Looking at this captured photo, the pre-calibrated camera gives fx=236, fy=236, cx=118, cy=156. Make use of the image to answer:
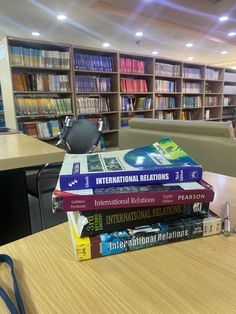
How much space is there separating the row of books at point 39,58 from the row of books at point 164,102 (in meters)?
2.02

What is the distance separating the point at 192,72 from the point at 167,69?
96 centimetres

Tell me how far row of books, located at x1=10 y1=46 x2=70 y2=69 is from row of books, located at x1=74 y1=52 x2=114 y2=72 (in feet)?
0.67

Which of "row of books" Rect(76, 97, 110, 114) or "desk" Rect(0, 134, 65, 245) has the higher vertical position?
"row of books" Rect(76, 97, 110, 114)

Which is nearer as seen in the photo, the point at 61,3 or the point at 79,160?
the point at 79,160

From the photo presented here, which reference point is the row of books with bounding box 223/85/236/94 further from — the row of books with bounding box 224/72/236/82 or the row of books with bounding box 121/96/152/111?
the row of books with bounding box 121/96/152/111

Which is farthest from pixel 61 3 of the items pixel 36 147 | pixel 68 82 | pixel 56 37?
pixel 36 147

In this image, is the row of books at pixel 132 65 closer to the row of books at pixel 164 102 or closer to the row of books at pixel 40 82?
the row of books at pixel 164 102

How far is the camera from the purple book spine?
1.46 feet

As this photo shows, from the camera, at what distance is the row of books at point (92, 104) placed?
3.64 metres

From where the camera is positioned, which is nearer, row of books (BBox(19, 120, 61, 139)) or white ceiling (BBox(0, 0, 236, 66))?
row of books (BBox(19, 120, 61, 139))

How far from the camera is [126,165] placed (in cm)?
50

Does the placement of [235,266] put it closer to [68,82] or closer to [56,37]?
[68,82]

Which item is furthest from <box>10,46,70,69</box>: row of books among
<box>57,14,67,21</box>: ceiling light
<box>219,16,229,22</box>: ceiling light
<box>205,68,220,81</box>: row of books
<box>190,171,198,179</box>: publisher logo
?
<box>205,68,220,81</box>: row of books

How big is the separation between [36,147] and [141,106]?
3.69m
